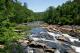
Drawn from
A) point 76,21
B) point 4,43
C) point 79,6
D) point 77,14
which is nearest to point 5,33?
point 4,43

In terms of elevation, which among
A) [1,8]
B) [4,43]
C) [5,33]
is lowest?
[4,43]

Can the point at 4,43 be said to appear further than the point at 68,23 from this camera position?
No

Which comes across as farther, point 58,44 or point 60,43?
point 60,43

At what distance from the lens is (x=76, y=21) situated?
80.1 m

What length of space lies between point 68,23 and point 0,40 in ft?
215

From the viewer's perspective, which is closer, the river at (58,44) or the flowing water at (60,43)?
the river at (58,44)

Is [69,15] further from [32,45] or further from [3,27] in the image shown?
[3,27]

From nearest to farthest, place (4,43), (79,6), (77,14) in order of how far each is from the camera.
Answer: (4,43), (77,14), (79,6)

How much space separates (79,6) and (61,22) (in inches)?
449

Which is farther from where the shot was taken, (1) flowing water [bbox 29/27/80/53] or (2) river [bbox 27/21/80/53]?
(1) flowing water [bbox 29/27/80/53]

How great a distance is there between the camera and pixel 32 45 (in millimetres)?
26422

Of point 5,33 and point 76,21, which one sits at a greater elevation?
point 5,33

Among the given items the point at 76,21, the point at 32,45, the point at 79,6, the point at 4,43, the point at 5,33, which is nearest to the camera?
the point at 5,33

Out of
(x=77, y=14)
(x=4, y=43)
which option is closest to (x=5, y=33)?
(x=4, y=43)
